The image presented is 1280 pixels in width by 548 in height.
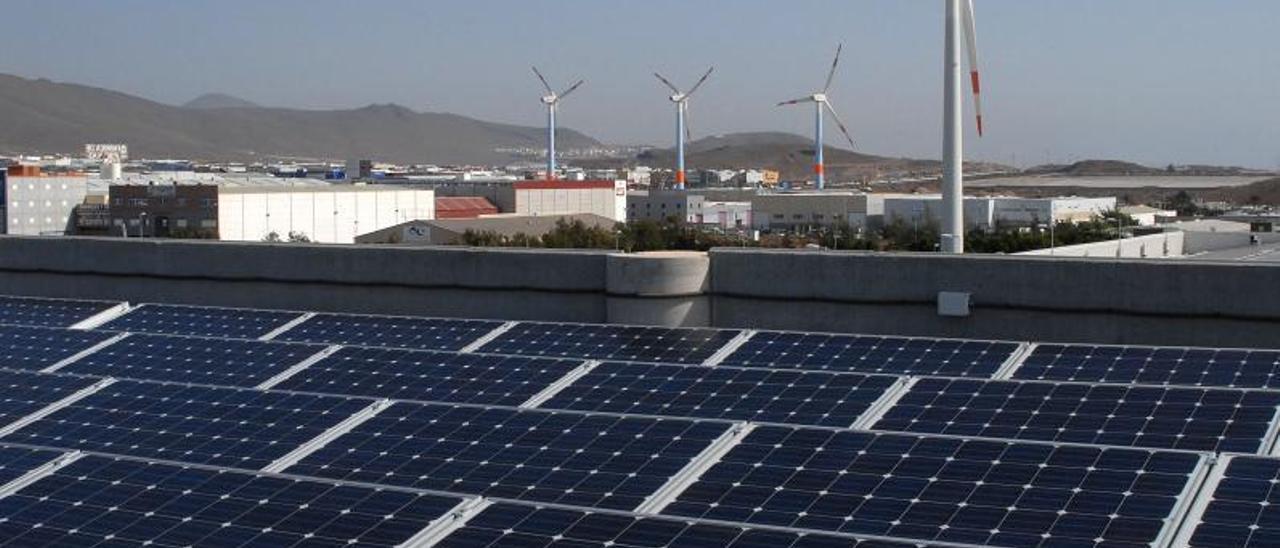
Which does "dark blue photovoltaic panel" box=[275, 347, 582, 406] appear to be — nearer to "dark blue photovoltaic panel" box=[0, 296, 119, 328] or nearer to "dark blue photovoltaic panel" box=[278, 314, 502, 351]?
"dark blue photovoltaic panel" box=[278, 314, 502, 351]

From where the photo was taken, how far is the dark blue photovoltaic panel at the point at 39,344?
23328mm

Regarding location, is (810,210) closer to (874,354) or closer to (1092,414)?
(874,354)

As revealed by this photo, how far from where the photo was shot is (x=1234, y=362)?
763 inches

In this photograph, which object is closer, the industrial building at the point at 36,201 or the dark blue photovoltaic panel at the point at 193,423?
the dark blue photovoltaic panel at the point at 193,423

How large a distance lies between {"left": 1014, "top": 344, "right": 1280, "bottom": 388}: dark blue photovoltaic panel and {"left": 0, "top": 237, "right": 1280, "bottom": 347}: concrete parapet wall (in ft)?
9.63

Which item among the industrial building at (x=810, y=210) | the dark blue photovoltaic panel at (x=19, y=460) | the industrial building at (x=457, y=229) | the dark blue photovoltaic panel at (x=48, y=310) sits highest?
the industrial building at (x=810, y=210)

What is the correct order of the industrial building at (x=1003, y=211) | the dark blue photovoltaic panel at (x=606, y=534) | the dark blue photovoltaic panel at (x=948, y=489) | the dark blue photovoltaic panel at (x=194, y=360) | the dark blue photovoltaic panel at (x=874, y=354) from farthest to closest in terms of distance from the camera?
1. the industrial building at (x=1003, y=211)
2. the dark blue photovoltaic panel at (x=194, y=360)
3. the dark blue photovoltaic panel at (x=874, y=354)
4. the dark blue photovoltaic panel at (x=948, y=489)
5. the dark blue photovoltaic panel at (x=606, y=534)

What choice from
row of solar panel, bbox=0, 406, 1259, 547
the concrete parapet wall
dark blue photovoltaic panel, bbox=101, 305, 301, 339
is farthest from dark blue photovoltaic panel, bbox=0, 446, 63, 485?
the concrete parapet wall

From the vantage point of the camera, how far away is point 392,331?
25328 millimetres

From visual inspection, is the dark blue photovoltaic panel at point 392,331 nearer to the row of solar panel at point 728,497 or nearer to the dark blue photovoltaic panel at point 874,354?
the dark blue photovoltaic panel at point 874,354

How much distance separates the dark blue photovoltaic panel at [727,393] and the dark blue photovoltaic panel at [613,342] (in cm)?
157

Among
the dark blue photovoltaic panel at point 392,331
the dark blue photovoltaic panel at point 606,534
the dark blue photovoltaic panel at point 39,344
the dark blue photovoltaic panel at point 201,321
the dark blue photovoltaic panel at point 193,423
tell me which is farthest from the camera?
the dark blue photovoltaic panel at point 201,321

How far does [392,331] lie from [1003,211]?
96.1 m

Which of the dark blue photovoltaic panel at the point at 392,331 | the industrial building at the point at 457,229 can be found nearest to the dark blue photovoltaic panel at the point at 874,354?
the dark blue photovoltaic panel at the point at 392,331
